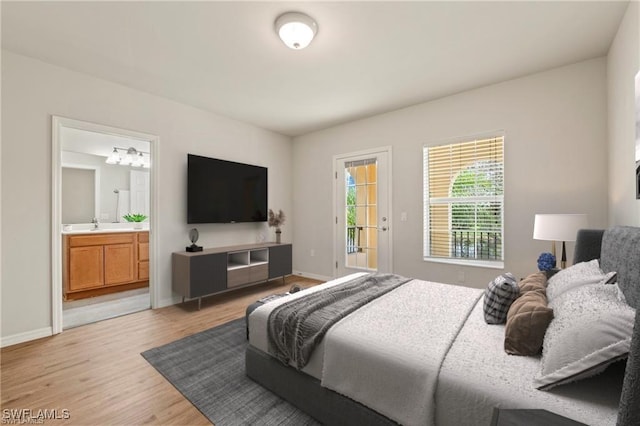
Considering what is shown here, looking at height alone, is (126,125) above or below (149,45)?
below

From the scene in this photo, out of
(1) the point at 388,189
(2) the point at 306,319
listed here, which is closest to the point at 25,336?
(2) the point at 306,319

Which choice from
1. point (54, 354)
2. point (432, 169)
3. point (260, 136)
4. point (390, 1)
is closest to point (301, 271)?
point (260, 136)

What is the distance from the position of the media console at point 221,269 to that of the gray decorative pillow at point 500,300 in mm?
2986

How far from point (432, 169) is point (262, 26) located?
8.87ft

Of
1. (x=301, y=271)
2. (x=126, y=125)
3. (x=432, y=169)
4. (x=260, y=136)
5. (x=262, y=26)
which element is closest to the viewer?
(x=262, y=26)

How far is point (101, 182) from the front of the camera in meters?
5.07

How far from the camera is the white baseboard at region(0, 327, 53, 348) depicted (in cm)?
249

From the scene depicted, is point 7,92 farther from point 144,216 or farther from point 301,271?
point 301,271

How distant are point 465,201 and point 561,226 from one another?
1.24m

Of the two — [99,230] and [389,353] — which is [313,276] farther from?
[389,353]

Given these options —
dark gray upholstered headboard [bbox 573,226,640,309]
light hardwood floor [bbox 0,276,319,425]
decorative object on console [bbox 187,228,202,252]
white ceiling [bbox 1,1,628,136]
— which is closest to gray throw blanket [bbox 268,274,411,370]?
light hardwood floor [bbox 0,276,319,425]

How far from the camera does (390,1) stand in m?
1.97

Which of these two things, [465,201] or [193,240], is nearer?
[465,201]

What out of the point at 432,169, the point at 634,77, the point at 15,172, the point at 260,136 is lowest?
the point at 15,172
